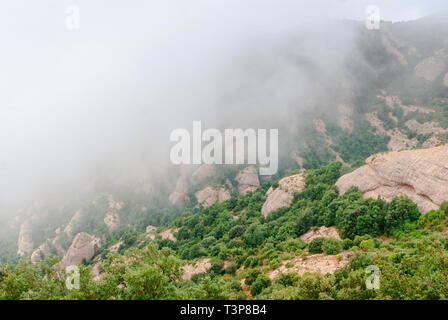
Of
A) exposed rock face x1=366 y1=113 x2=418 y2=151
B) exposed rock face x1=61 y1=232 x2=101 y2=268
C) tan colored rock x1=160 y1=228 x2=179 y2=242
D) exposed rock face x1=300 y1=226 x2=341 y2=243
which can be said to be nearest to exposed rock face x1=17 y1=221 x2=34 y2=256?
exposed rock face x1=61 y1=232 x2=101 y2=268

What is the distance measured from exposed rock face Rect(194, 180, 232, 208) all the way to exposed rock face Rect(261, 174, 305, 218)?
53610mm

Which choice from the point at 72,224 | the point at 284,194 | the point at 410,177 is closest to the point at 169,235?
the point at 284,194

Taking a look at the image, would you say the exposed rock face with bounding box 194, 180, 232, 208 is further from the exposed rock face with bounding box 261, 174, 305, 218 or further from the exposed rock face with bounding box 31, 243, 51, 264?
the exposed rock face with bounding box 31, 243, 51, 264

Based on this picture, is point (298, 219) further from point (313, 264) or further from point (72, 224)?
point (72, 224)

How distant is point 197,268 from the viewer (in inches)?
1652

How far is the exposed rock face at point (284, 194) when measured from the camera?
54578 millimetres

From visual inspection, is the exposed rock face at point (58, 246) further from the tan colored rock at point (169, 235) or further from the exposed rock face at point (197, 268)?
the exposed rock face at point (197, 268)

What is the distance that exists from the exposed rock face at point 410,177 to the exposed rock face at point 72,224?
115921mm

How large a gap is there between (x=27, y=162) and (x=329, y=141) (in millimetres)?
205279

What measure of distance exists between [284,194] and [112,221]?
3499 inches

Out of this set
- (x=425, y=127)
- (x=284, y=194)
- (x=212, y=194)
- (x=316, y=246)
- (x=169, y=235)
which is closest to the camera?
(x=316, y=246)
